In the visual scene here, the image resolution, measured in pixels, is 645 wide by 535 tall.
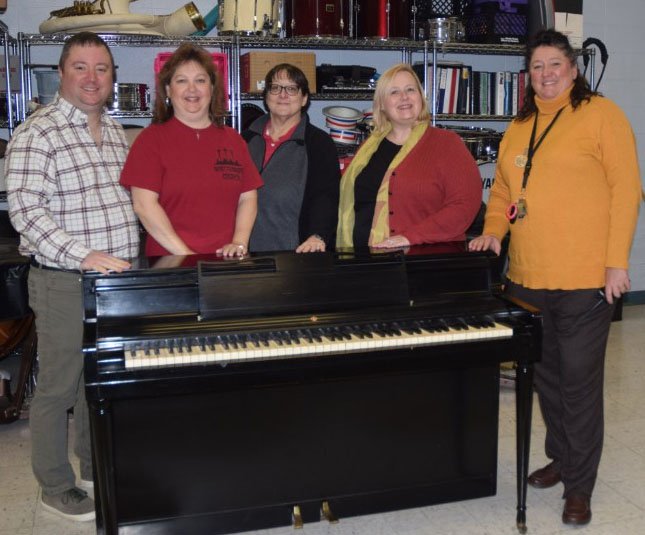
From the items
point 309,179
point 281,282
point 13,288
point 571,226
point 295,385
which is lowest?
point 295,385

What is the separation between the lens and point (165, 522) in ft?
8.48

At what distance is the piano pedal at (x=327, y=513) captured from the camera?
267 cm

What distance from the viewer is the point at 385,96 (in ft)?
9.60

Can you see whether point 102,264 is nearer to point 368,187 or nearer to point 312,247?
point 312,247

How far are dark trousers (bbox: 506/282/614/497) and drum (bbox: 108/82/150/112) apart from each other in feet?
9.25

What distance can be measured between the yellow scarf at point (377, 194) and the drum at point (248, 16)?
2023 millimetres

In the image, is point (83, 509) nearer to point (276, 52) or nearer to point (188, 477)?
point (188, 477)

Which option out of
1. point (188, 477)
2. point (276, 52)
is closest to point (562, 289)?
point (188, 477)

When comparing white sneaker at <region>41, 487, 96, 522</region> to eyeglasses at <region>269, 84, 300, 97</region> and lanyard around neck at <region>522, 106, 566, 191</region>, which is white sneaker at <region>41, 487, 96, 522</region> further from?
lanyard around neck at <region>522, 106, 566, 191</region>

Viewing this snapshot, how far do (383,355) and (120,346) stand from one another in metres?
0.75

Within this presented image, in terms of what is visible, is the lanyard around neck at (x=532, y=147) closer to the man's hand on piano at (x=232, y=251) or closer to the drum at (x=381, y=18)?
the man's hand on piano at (x=232, y=251)

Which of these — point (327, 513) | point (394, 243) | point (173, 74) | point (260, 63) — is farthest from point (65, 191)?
point (260, 63)

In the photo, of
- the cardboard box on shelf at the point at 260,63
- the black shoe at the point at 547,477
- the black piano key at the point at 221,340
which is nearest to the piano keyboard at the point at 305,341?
the black piano key at the point at 221,340

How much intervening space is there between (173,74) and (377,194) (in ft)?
2.81
